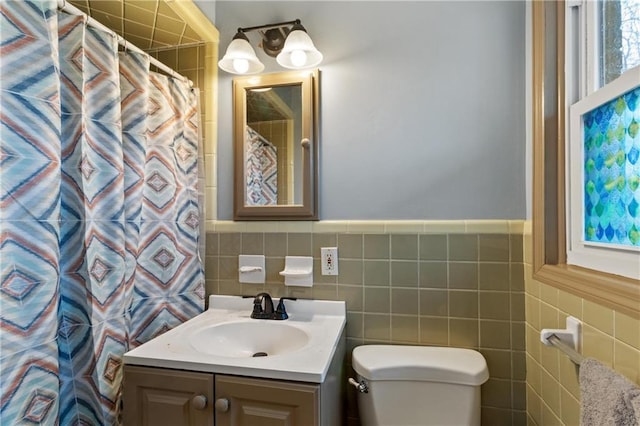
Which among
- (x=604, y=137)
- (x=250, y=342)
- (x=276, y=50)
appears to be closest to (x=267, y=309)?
(x=250, y=342)

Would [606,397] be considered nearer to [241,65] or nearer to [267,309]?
[267,309]

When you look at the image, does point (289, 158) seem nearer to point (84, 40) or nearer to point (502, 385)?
point (84, 40)

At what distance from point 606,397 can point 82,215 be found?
4.61 ft

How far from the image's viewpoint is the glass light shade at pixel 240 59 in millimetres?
1321

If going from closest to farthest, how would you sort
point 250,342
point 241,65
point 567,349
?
point 567,349
point 250,342
point 241,65

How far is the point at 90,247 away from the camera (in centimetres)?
98

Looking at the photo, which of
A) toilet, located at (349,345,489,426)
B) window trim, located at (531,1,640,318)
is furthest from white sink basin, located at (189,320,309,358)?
window trim, located at (531,1,640,318)

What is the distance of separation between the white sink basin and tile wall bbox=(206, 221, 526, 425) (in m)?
0.18

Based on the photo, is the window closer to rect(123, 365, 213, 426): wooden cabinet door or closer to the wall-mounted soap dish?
the wall-mounted soap dish

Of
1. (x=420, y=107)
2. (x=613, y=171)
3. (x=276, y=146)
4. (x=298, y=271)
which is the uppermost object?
(x=420, y=107)

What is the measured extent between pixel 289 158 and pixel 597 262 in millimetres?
1099

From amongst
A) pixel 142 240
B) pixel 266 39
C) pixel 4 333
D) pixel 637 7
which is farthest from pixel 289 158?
pixel 637 7

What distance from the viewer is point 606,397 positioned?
0.61 metres

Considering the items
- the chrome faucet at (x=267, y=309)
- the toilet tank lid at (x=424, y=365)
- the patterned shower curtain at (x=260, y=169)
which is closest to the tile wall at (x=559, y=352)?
the toilet tank lid at (x=424, y=365)
